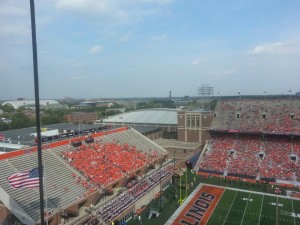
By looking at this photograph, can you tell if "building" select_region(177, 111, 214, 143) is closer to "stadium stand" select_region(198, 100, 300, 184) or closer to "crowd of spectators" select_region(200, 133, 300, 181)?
"stadium stand" select_region(198, 100, 300, 184)

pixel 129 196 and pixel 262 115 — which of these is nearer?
pixel 129 196

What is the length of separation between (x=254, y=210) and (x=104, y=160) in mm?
17407

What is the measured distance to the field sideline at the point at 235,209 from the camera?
1025 inches

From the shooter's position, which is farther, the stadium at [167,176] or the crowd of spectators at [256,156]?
the crowd of spectators at [256,156]

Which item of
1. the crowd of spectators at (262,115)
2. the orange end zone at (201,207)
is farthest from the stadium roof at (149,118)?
the orange end zone at (201,207)

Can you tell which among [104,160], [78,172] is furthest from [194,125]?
[78,172]

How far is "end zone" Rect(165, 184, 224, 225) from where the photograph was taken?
86.0 ft

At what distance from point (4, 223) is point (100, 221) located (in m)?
7.67

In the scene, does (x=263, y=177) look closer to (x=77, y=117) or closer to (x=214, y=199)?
(x=214, y=199)

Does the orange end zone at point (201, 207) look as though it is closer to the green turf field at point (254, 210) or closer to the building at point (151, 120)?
the green turf field at point (254, 210)

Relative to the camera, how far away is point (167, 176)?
37531 millimetres

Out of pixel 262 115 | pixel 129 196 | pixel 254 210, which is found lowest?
pixel 254 210

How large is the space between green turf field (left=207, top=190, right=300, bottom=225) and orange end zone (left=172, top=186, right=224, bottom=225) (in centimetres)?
61

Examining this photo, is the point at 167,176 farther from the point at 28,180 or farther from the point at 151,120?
the point at 151,120
